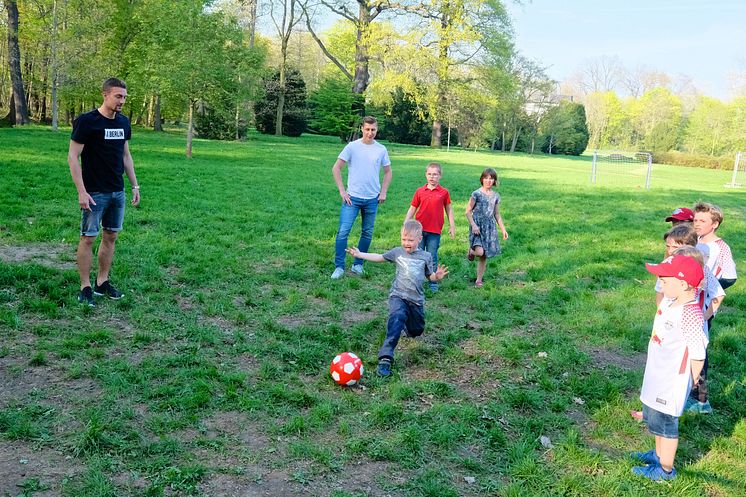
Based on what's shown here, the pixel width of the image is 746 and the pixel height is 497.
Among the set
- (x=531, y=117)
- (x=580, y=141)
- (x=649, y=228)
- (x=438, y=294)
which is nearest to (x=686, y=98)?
(x=580, y=141)

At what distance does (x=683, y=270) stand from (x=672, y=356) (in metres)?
Answer: 0.52

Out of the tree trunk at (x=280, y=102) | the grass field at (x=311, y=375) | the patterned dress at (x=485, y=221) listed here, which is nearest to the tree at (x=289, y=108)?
the tree trunk at (x=280, y=102)

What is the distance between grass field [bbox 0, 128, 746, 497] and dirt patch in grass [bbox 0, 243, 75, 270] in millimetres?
45

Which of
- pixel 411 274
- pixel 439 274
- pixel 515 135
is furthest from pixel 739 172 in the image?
pixel 411 274

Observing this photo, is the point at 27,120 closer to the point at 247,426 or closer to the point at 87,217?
the point at 87,217

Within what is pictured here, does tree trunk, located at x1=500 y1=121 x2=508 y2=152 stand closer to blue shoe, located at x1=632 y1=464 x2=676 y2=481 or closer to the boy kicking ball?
the boy kicking ball

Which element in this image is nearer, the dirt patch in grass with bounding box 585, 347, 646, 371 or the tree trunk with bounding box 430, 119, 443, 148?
the dirt patch in grass with bounding box 585, 347, 646, 371

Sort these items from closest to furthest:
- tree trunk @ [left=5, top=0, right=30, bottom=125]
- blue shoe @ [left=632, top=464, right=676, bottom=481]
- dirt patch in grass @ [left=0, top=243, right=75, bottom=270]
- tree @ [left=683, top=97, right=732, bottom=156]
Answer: blue shoe @ [left=632, top=464, right=676, bottom=481], dirt patch in grass @ [left=0, top=243, right=75, bottom=270], tree trunk @ [left=5, top=0, right=30, bottom=125], tree @ [left=683, top=97, right=732, bottom=156]

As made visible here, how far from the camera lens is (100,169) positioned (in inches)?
211

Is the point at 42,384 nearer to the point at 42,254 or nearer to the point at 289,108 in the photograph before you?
the point at 42,254

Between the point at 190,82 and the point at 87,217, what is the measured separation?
540 inches

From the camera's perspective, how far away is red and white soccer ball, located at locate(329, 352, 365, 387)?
4.28 m

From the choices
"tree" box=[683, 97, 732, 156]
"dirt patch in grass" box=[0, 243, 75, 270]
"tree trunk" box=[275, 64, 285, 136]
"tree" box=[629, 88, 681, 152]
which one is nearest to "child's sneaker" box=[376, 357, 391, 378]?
"dirt patch in grass" box=[0, 243, 75, 270]

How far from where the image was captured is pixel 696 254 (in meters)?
3.50
